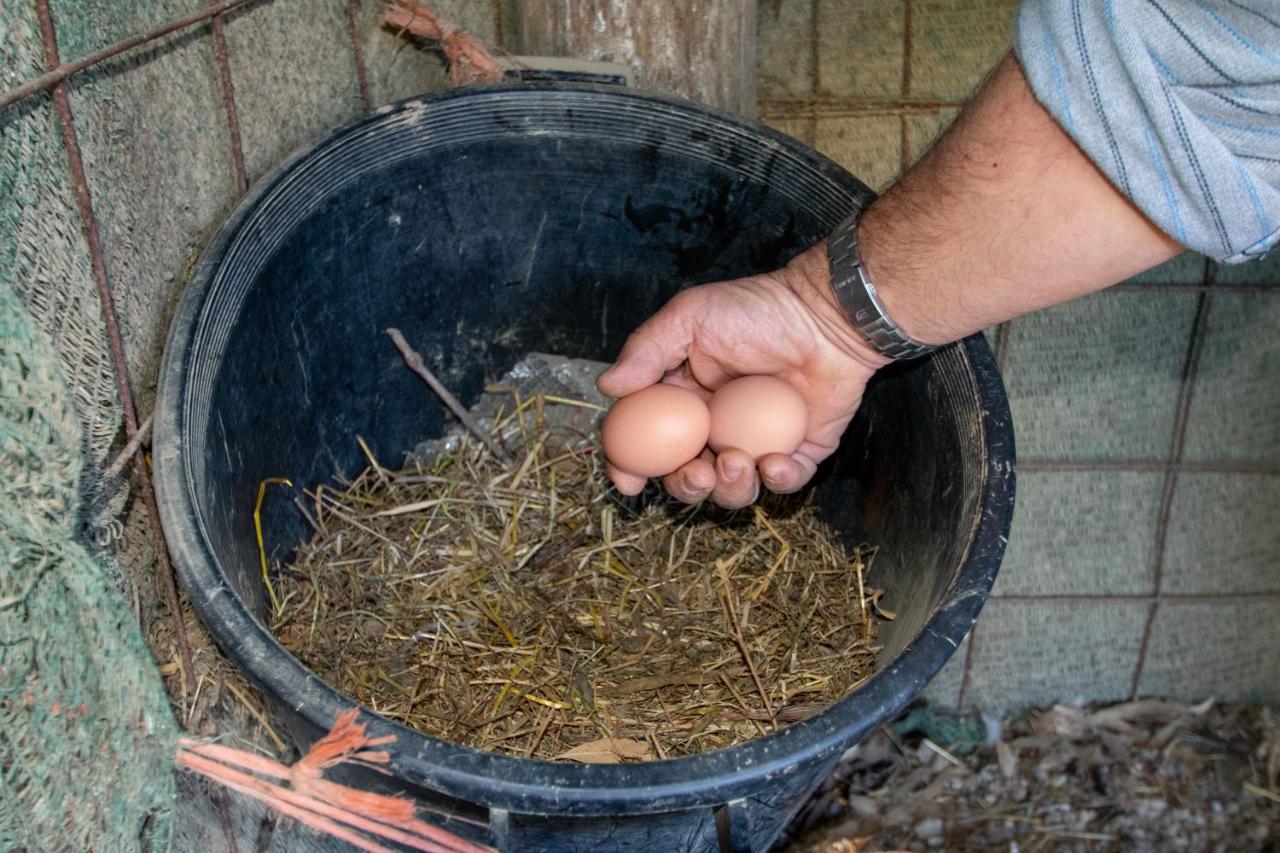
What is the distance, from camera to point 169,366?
3.67ft

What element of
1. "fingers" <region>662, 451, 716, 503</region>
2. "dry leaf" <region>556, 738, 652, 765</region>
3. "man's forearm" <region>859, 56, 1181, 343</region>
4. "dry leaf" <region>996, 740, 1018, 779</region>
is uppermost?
"man's forearm" <region>859, 56, 1181, 343</region>

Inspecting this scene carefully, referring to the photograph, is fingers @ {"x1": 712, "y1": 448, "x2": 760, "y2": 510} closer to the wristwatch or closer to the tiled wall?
A: the wristwatch

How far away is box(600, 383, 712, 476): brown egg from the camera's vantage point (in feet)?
4.61

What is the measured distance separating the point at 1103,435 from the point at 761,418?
2.96 ft

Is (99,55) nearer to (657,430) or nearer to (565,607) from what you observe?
(657,430)

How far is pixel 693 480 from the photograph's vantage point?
4.69 feet

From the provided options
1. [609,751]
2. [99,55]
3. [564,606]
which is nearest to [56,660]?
[99,55]

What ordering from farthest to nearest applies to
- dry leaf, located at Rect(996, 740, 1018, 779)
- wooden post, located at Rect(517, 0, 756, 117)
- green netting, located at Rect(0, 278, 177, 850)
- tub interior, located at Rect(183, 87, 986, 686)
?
dry leaf, located at Rect(996, 740, 1018, 779) < wooden post, located at Rect(517, 0, 756, 117) < tub interior, located at Rect(183, 87, 986, 686) < green netting, located at Rect(0, 278, 177, 850)

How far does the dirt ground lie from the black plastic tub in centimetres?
72

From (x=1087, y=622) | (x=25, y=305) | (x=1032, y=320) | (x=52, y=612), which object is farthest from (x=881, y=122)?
(x=52, y=612)

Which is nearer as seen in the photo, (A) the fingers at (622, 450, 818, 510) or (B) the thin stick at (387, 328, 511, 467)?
(A) the fingers at (622, 450, 818, 510)

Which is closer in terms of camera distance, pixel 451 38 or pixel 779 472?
pixel 779 472

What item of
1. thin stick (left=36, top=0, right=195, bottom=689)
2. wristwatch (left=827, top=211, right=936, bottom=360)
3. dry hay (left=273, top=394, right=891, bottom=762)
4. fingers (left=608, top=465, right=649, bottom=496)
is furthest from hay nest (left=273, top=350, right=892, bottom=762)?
wristwatch (left=827, top=211, right=936, bottom=360)

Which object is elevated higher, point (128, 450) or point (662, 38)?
point (662, 38)
